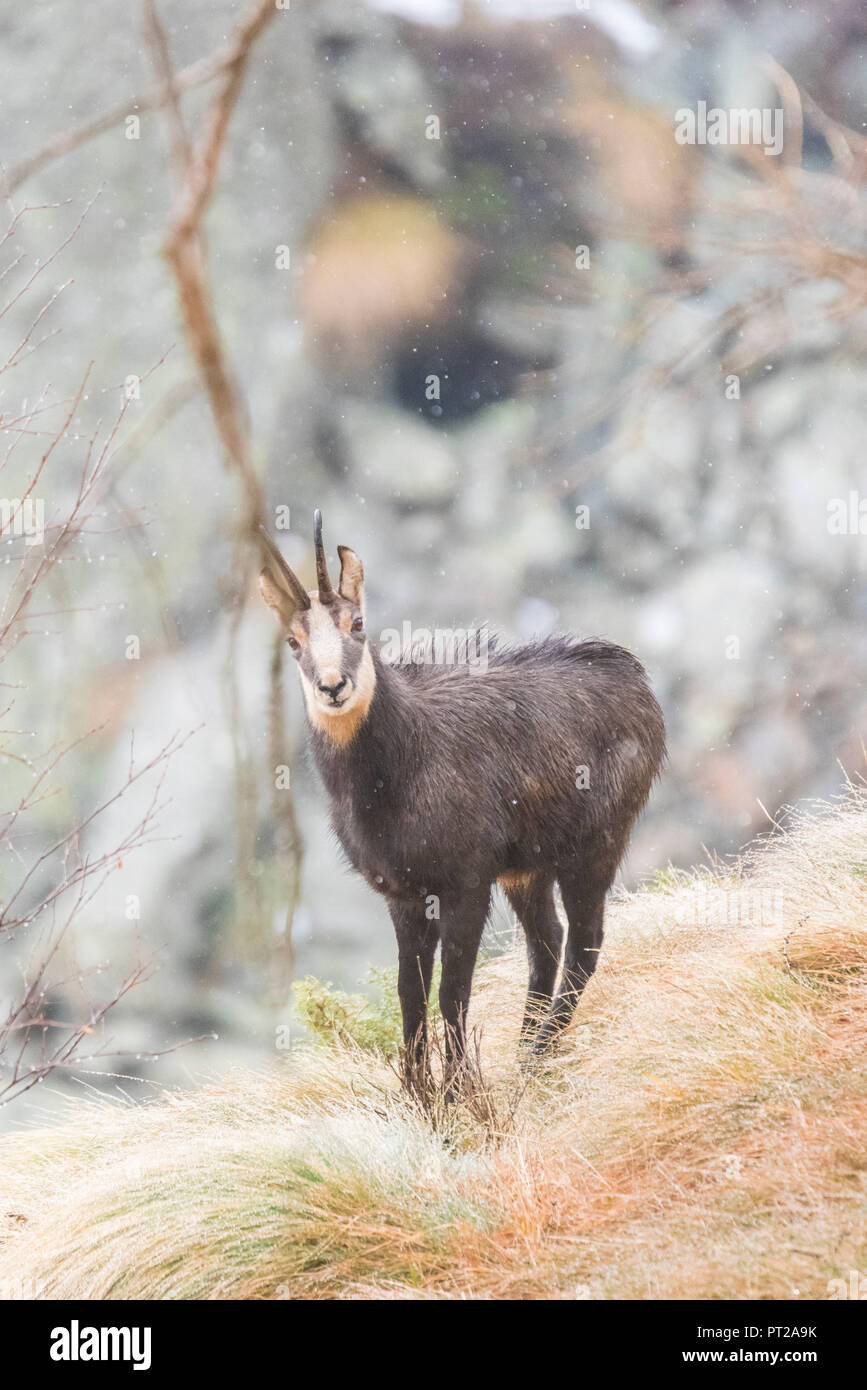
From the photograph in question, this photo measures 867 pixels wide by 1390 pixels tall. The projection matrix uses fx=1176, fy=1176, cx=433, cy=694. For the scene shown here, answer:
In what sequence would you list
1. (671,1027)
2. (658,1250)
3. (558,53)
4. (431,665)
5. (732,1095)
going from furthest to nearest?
(558,53), (431,665), (671,1027), (732,1095), (658,1250)

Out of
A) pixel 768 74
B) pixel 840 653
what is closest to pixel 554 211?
pixel 768 74

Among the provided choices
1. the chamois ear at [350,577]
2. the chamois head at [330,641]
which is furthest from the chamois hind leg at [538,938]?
the chamois ear at [350,577]

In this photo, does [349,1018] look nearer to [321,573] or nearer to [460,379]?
[321,573]

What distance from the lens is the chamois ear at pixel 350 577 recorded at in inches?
101

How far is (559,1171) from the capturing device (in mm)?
2270

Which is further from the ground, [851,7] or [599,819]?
[851,7]

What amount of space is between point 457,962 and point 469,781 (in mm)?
407

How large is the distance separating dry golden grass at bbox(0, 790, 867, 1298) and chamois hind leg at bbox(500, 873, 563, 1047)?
0.43ft

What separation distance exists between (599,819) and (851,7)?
10.4ft

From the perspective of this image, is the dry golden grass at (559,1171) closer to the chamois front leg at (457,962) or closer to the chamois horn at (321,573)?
the chamois front leg at (457,962)

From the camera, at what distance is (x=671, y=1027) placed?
2.58 meters

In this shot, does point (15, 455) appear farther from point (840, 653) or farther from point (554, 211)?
point (840, 653)

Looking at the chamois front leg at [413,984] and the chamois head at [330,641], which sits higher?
the chamois head at [330,641]

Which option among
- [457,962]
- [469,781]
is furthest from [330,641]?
[457,962]
